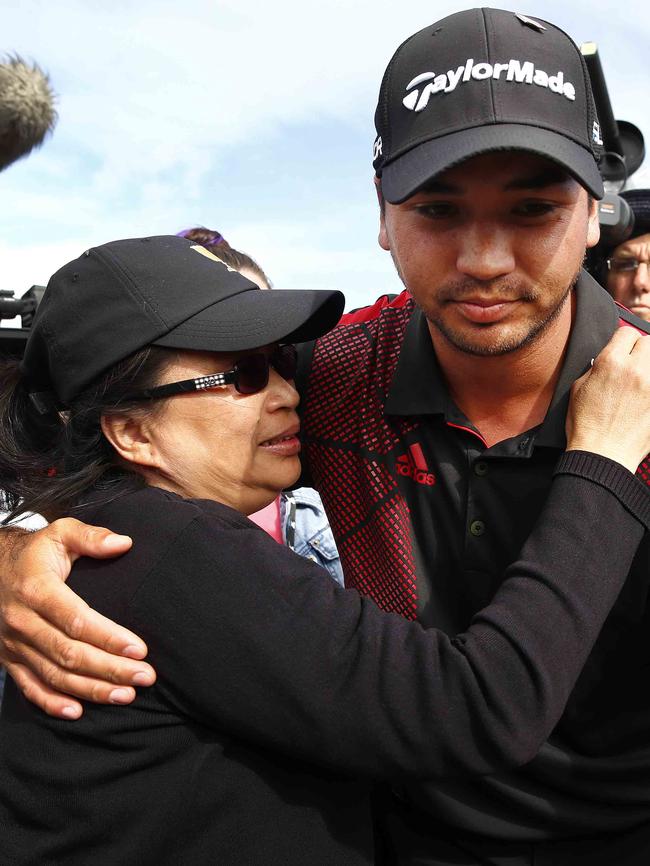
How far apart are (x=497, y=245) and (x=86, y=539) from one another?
988mm

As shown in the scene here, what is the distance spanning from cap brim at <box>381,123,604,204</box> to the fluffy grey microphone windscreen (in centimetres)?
195

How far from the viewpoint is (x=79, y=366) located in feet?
6.40

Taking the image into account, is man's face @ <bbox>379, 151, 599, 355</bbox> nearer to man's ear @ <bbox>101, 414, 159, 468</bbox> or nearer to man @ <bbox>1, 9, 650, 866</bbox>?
man @ <bbox>1, 9, 650, 866</bbox>

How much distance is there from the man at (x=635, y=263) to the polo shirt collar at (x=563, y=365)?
2.09 metres

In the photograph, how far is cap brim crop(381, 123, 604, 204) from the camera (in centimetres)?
176

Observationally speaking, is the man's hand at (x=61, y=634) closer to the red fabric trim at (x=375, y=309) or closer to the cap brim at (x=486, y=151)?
the cap brim at (x=486, y=151)

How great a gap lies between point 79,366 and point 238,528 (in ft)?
1.68

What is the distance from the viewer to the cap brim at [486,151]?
176 centimetres

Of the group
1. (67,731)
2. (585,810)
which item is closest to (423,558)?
(585,810)

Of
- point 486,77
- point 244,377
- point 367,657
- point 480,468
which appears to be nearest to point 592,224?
point 486,77

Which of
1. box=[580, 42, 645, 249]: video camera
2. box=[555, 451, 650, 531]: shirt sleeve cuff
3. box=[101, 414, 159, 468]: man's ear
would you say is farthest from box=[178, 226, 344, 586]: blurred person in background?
box=[555, 451, 650, 531]: shirt sleeve cuff

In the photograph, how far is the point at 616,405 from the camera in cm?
179

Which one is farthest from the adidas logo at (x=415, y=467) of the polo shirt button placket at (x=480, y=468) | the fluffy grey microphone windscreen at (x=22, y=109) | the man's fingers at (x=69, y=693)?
the fluffy grey microphone windscreen at (x=22, y=109)

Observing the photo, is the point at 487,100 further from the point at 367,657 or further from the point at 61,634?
the point at 61,634
